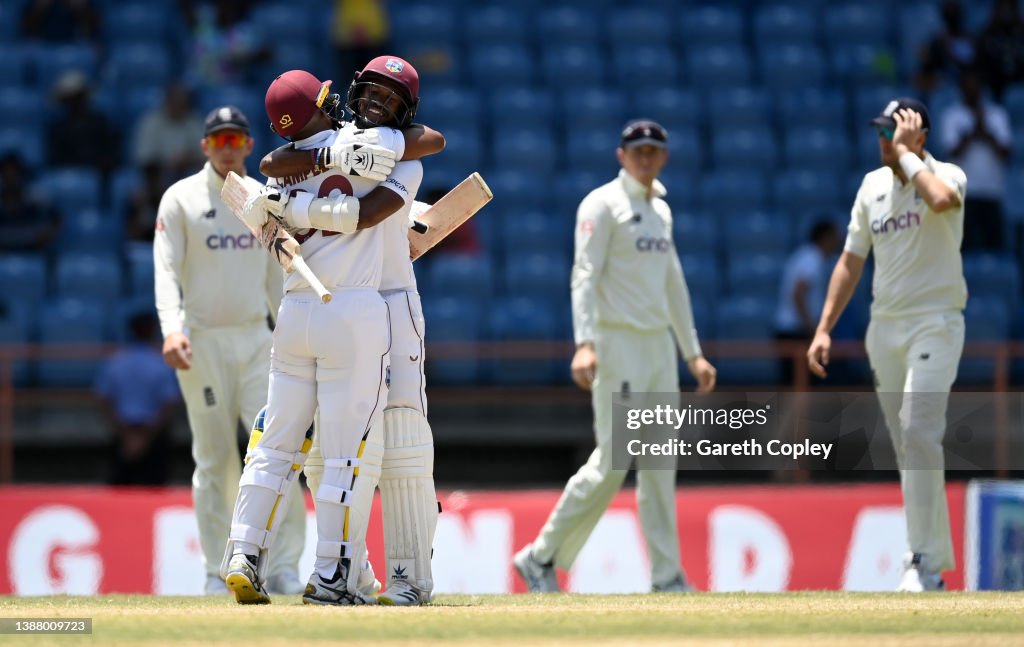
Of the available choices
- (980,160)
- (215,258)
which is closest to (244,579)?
(215,258)

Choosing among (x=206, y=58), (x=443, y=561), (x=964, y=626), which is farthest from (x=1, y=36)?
(x=964, y=626)

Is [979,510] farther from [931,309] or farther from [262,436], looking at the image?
[262,436]

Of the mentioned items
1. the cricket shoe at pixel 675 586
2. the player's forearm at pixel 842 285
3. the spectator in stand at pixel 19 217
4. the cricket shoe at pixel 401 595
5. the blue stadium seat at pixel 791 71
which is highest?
the blue stadium seat at pixel 791 71

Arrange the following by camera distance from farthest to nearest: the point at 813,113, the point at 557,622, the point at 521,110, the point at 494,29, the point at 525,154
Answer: the point at 494,29
the point at 813,113
the point at 521,110
the point at 525,154
the point at 557,622

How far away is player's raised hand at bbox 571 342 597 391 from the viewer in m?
9.16

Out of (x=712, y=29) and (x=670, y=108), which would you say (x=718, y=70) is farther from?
(x=670, y=108)

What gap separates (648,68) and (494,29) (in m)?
1.54

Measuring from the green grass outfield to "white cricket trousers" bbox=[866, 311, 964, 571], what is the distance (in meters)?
1.06

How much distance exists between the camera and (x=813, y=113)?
54.2ft

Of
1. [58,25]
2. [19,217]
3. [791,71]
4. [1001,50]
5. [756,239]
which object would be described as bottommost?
[756,239]

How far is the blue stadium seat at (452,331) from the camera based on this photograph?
13703 mm

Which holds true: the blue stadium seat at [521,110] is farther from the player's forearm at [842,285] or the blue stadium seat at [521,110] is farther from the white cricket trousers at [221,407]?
the white cricket trousers at [221,407]

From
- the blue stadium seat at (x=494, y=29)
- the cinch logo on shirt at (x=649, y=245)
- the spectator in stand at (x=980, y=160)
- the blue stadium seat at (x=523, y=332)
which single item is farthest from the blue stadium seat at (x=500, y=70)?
the cinch logo on shirt at (x=649, y=245)

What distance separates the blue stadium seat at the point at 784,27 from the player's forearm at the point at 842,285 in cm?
856
